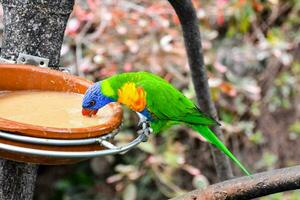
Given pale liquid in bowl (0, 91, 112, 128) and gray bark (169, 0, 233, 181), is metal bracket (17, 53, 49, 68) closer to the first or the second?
pale liquid in bowl (0, 91, 112, 128)

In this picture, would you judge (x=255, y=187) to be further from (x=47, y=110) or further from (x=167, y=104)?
(x=167, y=104)

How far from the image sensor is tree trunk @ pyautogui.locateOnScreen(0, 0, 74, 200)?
1160 mm

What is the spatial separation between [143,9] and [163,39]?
25cm

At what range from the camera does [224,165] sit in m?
1.59

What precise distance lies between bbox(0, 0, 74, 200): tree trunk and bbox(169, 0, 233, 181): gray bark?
301 mm

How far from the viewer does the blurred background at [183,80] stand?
9.27ft

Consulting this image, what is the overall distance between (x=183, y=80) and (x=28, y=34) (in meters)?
1.72

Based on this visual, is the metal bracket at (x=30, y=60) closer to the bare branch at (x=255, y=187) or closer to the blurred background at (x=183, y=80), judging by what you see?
the bare branch at (x=255, y=187)

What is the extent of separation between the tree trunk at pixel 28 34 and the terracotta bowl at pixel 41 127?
49mm

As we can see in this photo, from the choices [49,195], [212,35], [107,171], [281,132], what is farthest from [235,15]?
[49,195]

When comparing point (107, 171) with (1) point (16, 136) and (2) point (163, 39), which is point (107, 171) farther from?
(1) point (16, 136)

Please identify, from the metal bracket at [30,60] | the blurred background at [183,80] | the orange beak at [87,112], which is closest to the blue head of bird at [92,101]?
the orange beak at [87,112]

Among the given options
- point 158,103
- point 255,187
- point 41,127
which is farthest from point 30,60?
point 255,187

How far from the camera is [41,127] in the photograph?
3.04 feet
